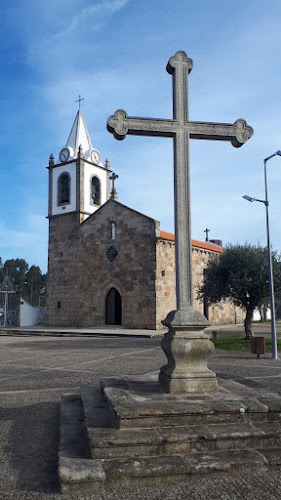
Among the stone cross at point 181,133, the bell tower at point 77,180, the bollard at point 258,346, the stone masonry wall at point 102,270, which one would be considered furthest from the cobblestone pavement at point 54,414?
the bell tower at point 77,180

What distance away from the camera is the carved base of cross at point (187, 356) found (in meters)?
4.64

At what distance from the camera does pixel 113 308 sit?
83.9 ft

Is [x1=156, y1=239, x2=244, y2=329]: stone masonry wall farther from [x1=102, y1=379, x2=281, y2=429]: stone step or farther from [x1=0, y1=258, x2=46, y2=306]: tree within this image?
[x1=0, y1=258, x2=46, y2=306]: tree

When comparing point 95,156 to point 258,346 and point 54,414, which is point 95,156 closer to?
point 258,346

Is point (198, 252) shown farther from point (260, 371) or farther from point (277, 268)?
point (260, 371)

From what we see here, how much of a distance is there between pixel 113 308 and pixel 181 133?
2084 centimetres

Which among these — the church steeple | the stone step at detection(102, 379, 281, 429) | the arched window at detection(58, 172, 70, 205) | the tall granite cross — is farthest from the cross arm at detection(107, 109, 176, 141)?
the church steeple

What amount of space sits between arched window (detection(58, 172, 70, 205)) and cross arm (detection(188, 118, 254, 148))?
984 inches

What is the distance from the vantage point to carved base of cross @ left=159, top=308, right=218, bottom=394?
4.64 meters

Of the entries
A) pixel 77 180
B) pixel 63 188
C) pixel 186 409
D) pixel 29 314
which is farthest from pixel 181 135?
pixel 29 314

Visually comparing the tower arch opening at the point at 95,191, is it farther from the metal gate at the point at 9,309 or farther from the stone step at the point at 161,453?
the stone step at the point at 161,453

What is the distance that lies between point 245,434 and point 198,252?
920 inches

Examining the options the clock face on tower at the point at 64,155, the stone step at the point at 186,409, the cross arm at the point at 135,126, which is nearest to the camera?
the stone step at the point at 186,409

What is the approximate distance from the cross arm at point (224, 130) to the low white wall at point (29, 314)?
1034 inches
